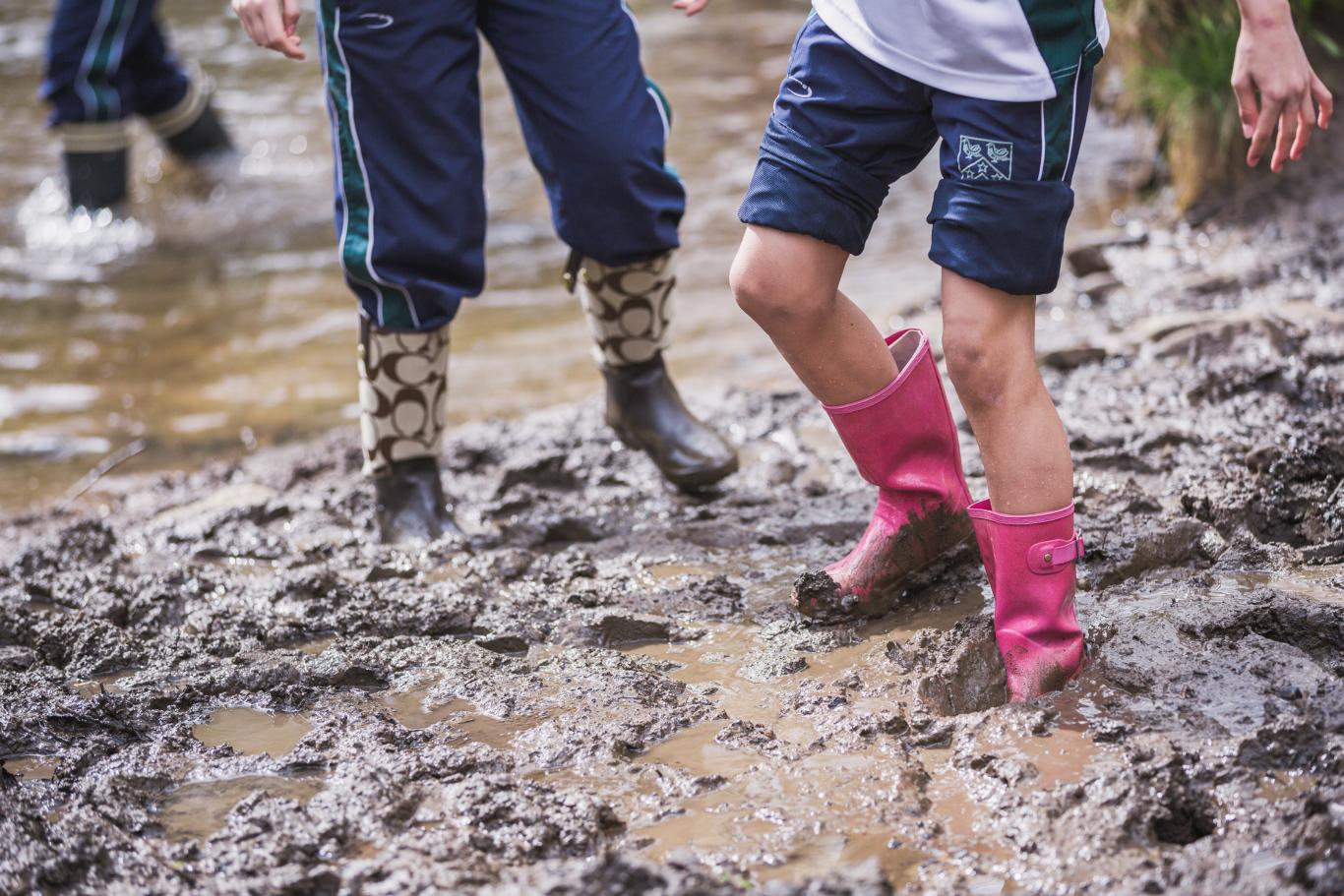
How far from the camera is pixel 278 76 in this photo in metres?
7.64

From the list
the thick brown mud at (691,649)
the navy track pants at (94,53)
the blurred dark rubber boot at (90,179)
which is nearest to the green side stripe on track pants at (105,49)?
the navy track pants at (94,53)

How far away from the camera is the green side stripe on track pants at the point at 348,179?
2.51 metres

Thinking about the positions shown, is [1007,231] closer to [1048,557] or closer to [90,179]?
[1048,557]

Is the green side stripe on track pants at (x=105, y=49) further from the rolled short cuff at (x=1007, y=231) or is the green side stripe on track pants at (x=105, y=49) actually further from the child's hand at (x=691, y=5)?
the rolled short cuff at (x=1007, y=231)

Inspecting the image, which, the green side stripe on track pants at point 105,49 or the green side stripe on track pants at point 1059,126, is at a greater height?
the green side stripe on track pants at point 1059,126

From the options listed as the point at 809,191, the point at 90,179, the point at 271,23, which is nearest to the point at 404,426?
the point at 271,23

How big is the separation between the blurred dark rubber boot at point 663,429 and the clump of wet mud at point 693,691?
0.24 ft

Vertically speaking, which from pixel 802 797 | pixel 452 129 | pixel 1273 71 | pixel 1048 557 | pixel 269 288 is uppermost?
pixel 1273 71

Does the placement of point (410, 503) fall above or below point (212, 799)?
below

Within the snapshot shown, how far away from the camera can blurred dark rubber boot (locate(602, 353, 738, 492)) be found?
288cm

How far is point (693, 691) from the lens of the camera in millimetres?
1974

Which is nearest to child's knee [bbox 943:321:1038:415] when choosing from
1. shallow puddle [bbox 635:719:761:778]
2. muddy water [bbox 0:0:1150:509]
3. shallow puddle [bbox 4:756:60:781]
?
shallow puddle [bbox 635:719:761:778]

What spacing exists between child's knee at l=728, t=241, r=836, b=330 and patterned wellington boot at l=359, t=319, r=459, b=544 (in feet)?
3.12

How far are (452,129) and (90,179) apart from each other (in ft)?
13.1
